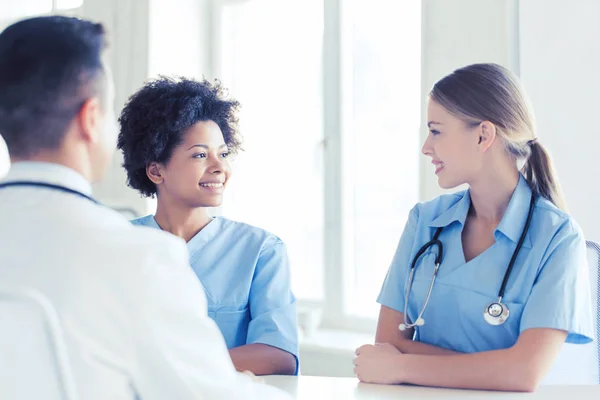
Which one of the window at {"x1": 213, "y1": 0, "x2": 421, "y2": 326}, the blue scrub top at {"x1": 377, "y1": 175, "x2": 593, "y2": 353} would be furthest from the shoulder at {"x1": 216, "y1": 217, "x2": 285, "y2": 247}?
the window at {"x1": 213, "y1": 0, "x2": 421, "y2": 326}

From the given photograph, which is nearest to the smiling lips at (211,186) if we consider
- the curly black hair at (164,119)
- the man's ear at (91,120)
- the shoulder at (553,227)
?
the curly black hair at (164,119)

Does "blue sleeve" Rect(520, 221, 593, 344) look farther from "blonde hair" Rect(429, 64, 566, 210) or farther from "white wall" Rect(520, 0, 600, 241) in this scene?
"white wall" Rect(520, 0, 600, 241)

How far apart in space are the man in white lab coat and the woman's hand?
52 centimetres

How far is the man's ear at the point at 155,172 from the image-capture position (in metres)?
1.91

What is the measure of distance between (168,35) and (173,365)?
9.16ft

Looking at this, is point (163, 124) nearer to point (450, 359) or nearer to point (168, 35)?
point (450, 359)

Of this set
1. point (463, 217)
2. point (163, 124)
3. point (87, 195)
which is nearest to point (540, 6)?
point (463, 217)

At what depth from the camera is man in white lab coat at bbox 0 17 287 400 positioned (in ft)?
2.41

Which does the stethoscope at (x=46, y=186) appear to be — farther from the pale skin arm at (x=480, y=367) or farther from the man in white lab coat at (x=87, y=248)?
the pale skin arm at (x=480, y=367)

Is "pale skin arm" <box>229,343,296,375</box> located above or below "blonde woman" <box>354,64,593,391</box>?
below

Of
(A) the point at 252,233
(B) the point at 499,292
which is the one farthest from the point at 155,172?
(B) the point at 499,292

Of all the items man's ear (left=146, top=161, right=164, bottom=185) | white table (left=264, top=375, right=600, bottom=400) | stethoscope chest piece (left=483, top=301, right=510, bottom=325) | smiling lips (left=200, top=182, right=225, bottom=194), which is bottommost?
white table (left=264, top=375, right=600, bottom=400)

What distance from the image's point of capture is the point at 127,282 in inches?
29.6

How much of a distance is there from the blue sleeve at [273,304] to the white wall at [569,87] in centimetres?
90
